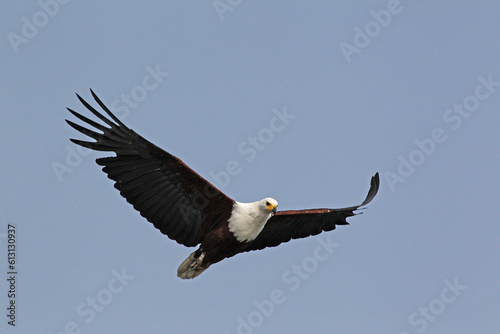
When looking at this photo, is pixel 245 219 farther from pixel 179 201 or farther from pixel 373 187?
pixel 373 187

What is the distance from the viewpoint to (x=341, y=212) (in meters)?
15.8

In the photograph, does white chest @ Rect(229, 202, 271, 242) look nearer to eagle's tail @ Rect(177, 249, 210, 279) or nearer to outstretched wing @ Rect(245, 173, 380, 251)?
eagle's tail @ Rect(177, 249, 210, 279)

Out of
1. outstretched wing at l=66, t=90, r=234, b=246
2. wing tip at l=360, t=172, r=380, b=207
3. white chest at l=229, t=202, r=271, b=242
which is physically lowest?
wing tip at l=360, t=172, r=380, b=207

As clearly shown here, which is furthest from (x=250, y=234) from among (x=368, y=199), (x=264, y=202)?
(x=368, y=199)

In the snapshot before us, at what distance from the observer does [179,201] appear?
14.0 m

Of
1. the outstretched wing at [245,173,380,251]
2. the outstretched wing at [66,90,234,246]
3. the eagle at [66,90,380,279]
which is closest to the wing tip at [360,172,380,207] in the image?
the outstretched wing at [245,173,380,251]

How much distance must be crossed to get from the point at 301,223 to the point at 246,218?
80.4 inches

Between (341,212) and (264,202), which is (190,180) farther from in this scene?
(341,212)

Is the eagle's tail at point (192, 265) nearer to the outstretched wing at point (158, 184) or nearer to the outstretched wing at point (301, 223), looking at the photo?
the outstretched wing at point (158, 184)

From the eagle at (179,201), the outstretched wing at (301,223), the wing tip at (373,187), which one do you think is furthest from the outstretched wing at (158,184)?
the wing tip at (373,187)

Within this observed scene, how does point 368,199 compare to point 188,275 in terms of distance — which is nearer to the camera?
point 188,275

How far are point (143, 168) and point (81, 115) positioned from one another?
4.95ft

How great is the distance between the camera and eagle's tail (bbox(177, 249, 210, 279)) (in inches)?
561

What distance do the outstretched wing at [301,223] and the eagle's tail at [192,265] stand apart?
4.45 feet
